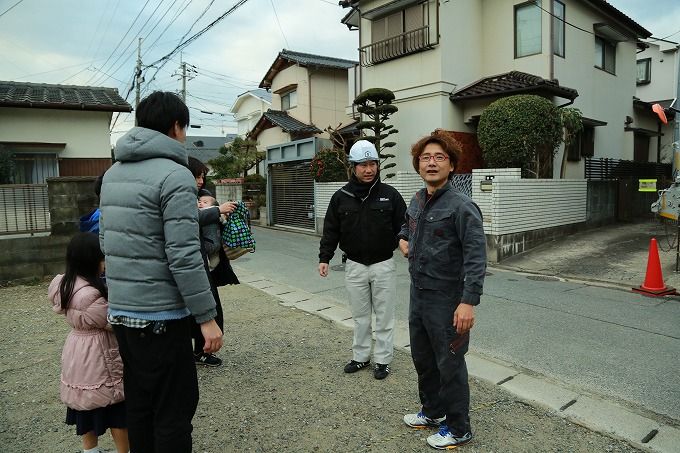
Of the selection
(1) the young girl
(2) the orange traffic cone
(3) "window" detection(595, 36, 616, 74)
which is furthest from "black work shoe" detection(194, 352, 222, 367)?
(3) "window" detection(595, 36, 616, 74)

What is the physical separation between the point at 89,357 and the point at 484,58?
1396cm

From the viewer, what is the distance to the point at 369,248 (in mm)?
3814

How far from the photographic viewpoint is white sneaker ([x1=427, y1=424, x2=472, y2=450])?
9.05ft

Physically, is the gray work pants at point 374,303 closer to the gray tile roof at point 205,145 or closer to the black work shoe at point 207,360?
the black work shoe at point 207,360

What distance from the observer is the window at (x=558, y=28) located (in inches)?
489

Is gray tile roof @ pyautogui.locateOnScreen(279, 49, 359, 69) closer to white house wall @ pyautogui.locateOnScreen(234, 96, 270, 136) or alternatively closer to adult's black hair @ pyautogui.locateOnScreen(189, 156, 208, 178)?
white house wall @ pyautogui.locateOnScreen(234, 96, 270, 136)

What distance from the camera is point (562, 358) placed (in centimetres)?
427

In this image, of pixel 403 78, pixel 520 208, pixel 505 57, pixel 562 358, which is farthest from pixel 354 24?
pixel 562 358

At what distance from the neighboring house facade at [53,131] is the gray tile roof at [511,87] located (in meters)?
9.64

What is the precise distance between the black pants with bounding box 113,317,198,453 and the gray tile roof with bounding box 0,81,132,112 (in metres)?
12.6

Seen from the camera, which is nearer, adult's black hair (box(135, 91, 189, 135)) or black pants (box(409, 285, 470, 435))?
adult's black hair (box(135, 91, 189, 135))


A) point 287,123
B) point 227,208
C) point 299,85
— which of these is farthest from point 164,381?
point 299,85

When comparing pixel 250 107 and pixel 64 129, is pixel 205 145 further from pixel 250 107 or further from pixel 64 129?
pixel 64 129

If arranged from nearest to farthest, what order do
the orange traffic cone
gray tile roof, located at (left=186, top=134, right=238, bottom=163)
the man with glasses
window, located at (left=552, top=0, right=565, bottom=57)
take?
the man with glasses
the orange traffic cone
window, located at (left=552, top=0, right=565, bottom=57)
gray tile roof, located at (left=186, top=134, right=238, bottom=163)
